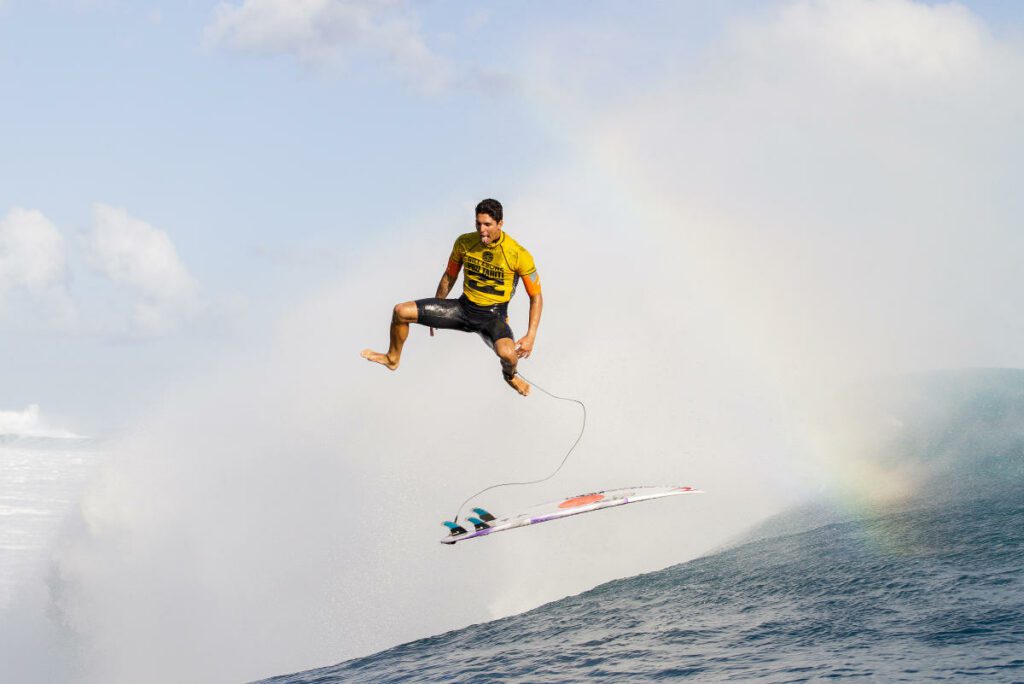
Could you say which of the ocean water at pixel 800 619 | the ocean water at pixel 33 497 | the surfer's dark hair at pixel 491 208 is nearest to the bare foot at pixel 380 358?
the surfer's dark hair at pixel 491 208

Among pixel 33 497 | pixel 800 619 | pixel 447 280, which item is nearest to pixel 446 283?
pixel 447 280

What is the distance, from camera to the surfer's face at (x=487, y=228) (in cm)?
1184

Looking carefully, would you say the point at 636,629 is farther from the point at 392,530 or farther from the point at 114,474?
the point at 114,474

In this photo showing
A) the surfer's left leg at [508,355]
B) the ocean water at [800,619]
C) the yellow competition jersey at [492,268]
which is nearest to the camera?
the yellow competition jersey at [492,268]

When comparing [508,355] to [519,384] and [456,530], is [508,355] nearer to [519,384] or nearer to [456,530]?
[519,384]

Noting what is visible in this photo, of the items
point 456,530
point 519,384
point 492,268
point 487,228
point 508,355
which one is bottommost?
point 456,530

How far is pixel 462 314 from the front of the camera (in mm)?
13008

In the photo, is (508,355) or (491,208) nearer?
→ (491,208)

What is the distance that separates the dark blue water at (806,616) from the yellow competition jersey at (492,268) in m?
7.00

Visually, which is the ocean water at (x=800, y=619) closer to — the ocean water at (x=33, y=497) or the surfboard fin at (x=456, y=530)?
the surfboard fin at (x=456, y=530)

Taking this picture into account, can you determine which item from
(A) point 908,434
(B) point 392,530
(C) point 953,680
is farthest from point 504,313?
(A) point 908,434

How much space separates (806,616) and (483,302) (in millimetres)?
9085

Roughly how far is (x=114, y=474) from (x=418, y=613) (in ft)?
51.5

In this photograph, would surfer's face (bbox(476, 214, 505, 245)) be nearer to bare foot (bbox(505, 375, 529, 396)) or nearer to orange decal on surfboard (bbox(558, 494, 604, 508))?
bare foot (bbox(505, 375, 529, 396))
